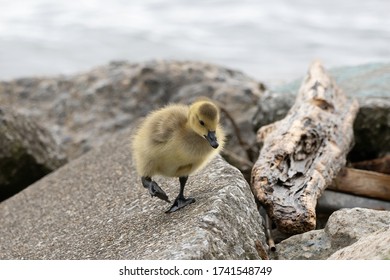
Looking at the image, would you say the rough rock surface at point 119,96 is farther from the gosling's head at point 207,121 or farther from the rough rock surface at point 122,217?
the gosling's head at point 207,121

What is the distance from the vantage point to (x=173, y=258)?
375cm

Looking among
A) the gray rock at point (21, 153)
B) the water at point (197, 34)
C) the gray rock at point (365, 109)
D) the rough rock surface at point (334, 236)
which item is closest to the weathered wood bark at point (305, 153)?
the rough rock surface at point (334, 236)

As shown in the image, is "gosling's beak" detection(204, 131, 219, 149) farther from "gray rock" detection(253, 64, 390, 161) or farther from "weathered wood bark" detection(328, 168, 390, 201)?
"gray rock" detection(253, 64, 390, 161)

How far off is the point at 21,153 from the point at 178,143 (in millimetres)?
2582

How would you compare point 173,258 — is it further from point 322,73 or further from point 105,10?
point 105,10

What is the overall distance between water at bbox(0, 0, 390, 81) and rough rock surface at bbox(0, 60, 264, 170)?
5621 millimetres

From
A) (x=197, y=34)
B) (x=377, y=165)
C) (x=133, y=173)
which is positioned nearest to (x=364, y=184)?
(x=377, y=165)

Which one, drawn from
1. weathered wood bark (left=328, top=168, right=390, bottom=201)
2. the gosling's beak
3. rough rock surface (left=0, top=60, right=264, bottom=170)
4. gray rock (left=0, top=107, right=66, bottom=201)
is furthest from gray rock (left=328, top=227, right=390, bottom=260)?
rough rock surface (left=0, top=60, right=264, bottom=170)

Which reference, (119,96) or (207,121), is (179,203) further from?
(119,96)

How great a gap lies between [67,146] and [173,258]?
4.86m

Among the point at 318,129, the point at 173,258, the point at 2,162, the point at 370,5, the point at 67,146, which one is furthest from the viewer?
the point at 370,5

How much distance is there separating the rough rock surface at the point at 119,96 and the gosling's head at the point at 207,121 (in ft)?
12.0

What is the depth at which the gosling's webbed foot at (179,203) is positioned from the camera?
4.59 m

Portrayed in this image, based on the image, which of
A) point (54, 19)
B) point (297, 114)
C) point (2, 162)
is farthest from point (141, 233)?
point (54, 19)
